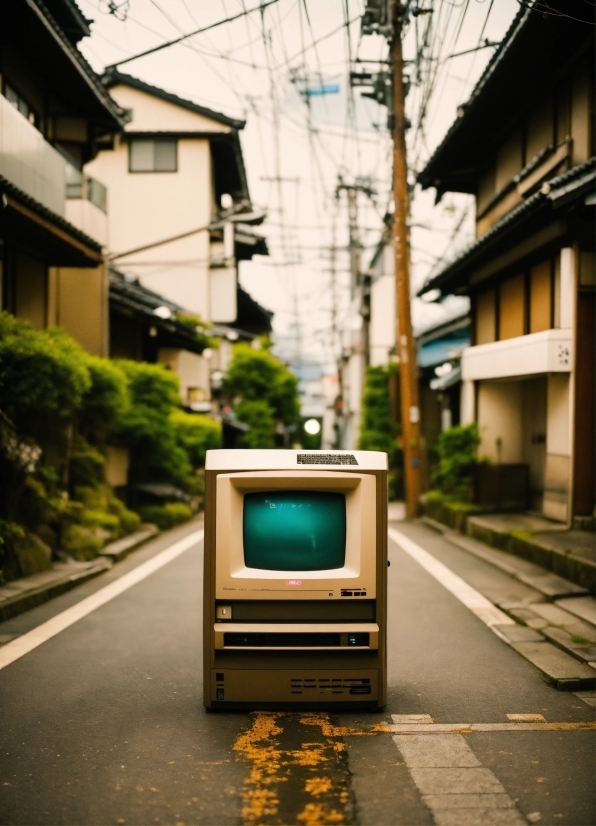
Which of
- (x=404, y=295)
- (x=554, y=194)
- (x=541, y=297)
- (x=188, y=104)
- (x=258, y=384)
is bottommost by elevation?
(x=258, y=384)

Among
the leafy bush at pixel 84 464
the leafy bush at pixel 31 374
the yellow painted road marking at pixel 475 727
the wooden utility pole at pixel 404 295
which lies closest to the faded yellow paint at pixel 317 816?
the yellow painted road marking at pixel 475 727

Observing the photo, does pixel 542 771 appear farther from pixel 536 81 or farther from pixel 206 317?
pixel 206 317

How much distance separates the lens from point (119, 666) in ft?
25.2

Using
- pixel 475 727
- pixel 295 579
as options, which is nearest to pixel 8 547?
pixel 295 579

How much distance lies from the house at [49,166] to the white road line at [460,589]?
27.1 feet

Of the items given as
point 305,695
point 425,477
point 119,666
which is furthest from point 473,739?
point 425,477

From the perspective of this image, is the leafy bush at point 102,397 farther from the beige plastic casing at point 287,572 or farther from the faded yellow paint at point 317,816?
the faded yellow paint at point 317,816

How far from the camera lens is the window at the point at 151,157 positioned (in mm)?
33625

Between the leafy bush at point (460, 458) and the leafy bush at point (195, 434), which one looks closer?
the leafy bush at point (460, 458)

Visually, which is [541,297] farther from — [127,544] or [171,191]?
[171,191]

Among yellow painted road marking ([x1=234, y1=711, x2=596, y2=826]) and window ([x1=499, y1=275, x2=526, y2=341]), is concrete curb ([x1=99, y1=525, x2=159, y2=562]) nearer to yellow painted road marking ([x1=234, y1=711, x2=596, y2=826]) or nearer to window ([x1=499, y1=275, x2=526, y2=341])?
yellow painted road marking ([x1=234, y1=711, x2=596, y2=826])

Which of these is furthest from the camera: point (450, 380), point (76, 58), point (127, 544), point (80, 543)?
point (450, 380)

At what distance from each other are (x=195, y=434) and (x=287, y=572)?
59.2 feet

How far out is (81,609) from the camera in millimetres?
10328
